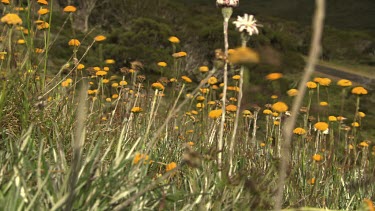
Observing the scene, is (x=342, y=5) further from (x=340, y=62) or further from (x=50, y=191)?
(x=50, y=191)

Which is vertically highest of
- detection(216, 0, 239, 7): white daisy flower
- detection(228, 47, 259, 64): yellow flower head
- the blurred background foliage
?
detection(216, 0, 239, 7): white daisy flower

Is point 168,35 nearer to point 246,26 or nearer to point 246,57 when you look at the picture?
point 246,26

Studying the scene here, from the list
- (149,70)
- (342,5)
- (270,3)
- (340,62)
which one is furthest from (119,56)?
(270,3)

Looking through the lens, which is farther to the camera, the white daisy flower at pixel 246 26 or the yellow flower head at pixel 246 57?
the white daisy flower at pixel 246 26

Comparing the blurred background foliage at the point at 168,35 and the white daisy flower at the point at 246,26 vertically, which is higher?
the white daisy flower at the point at 246,26

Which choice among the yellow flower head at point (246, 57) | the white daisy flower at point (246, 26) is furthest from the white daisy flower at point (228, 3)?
the yellow flower head at point (246, 57)

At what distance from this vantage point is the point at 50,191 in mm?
1558

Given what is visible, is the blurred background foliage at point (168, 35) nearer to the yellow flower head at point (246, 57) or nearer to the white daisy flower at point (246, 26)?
the yellow flower head at point (246, 57)

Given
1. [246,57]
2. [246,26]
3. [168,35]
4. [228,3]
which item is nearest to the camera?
[246,57]

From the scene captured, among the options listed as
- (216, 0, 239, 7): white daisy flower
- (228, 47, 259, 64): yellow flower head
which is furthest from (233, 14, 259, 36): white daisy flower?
(228, 47, 259, 64): yellow flower head

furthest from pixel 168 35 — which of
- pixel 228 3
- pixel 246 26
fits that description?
pixel 246 26

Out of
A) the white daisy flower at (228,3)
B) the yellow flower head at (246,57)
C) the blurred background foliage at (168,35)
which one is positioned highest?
the white daisy flower at (228,3)

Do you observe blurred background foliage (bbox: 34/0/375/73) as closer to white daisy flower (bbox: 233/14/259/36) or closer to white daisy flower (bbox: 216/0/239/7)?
white daisy flower (bbox: 233/14/259/36)

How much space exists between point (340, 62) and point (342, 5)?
6380 centimetres
